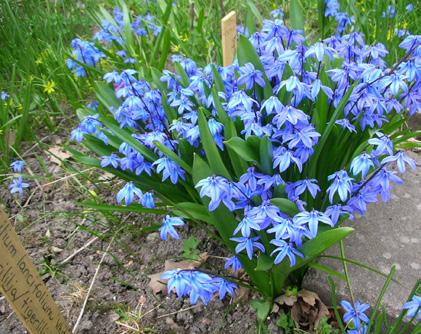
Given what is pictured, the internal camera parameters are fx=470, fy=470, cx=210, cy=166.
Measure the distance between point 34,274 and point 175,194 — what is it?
0.70 metres

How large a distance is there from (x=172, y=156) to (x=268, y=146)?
1.21 feet

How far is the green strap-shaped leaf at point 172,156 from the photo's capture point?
166 cm

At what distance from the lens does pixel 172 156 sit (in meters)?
1.71

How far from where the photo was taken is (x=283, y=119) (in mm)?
1498

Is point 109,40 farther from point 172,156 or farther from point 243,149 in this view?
point 243,149

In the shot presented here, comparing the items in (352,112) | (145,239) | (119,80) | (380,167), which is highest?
(119,80)

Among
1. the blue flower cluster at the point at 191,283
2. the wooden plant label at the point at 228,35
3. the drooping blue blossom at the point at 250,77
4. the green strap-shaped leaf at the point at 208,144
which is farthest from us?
the wooden plant label at the point at 228,35

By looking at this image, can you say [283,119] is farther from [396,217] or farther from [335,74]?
[396,217]

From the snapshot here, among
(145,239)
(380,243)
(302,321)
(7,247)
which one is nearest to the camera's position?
(7,247)

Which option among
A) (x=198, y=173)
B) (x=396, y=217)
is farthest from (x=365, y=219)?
(x=198, y=173)

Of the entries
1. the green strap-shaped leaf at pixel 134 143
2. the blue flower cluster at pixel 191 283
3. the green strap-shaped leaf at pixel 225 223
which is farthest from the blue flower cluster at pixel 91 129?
the blue flower cluster at pixel 191 283

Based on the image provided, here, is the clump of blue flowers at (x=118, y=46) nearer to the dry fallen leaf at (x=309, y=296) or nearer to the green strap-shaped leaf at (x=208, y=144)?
the green strap-shaped leaf at (x=208, y=144)

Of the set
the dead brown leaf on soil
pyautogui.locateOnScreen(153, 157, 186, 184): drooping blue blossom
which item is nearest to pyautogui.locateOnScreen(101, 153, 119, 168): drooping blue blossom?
pyautogui.locateOnScreen(153, 157, 186, 184): drooping blue blossom

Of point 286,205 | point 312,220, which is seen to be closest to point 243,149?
point 286,205
